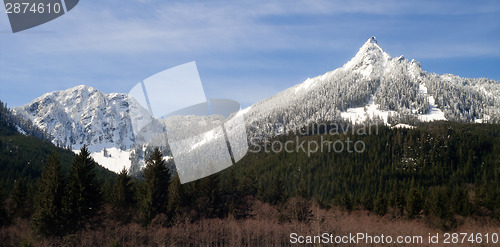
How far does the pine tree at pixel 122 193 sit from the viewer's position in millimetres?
56969

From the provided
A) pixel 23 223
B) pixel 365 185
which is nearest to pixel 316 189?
pixel 365 185

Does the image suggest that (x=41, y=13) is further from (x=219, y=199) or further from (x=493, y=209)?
(x=493, y=209)

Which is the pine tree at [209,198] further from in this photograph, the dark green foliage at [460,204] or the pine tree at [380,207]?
the dark green foliage at [460,204]

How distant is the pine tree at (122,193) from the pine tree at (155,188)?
239 cm

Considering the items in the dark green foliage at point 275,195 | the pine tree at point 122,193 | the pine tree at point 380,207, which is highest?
the pine tree at point 122,193

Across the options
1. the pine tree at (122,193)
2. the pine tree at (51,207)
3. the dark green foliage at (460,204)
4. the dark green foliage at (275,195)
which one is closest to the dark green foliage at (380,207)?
the dark green foliage at (460,204)

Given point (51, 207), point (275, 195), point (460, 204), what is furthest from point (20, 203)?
point (460, 204)

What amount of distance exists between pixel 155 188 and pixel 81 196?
497 inches

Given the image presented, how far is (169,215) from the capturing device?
2286 inches

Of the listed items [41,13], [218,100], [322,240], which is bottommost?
[322,240]

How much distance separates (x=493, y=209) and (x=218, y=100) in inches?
3028

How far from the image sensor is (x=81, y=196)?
45.8m

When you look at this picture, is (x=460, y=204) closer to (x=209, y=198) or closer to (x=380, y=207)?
(x=380, y=207)

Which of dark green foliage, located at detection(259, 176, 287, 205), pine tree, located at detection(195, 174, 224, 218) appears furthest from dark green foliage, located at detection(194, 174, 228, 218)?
dark green foliage, located at detection(259, 176, 287, 205)
